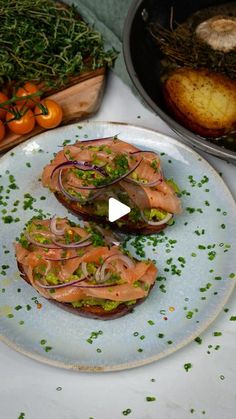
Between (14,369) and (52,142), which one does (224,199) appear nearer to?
(52,142)

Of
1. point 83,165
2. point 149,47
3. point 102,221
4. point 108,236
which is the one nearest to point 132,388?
point 108,236

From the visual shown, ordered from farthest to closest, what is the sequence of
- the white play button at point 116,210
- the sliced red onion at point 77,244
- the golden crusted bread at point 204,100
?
the golden crusted bread at point 204,100
the white play button at point 116,210
the sliced red onion at point 77,244

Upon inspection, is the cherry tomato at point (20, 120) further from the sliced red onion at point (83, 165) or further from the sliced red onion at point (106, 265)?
the sliced red onion at point (106, 265)

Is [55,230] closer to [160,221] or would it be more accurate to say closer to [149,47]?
[160,221]

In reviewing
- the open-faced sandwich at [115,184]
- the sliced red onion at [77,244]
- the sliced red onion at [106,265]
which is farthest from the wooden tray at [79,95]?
the sliced red onion at [106,265]

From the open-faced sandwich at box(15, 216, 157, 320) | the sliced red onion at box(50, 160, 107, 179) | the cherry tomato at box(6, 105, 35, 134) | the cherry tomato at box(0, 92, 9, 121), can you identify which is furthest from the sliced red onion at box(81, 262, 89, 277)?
the cherry tomato at box(0, 92, 9, 121)

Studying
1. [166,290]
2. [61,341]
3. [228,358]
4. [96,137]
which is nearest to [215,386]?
[228,358]

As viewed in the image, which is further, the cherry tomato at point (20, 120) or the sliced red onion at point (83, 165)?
the cherry tomato at point (20, 120)

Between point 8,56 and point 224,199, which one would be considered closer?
point 224,199
